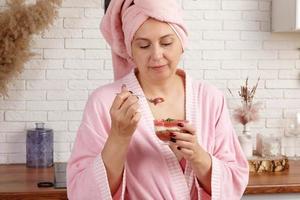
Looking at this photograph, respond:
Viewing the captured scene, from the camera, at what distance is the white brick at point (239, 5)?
9.55 ft

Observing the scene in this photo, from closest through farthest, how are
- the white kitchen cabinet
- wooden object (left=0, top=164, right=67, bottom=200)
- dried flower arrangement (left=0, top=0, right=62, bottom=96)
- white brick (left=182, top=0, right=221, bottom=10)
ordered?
wooden object (left=0, top=164, right=67, bottom=200) < dried flower arrangement (left=0, top=0, right=62, bottom=96) < the white kitchen cabinet < white brick (left=182, top=0, right=221, bottom=10)

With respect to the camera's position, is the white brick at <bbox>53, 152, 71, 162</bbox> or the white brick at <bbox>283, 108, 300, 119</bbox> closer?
the white brick at <bbox>53, 152, 71, 162</bbox>

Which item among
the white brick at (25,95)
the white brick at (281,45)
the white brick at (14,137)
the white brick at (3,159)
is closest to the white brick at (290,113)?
the white brick at (281,45)

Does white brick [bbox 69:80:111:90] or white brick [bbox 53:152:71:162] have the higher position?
white brick [bbox 69:80:111:90]

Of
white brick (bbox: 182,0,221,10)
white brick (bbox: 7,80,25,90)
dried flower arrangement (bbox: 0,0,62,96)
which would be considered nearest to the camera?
dried flower arrangement (bbox: 0,0,62,96)

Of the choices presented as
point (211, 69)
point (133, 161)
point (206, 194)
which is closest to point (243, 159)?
point (206, 194)

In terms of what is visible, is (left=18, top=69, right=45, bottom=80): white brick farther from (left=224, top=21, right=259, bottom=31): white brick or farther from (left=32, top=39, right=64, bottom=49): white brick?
(left=224, top=21, right=259, bottom=31): white brick

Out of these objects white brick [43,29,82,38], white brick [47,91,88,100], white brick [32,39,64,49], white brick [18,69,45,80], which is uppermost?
white brick [43,29,82,38]

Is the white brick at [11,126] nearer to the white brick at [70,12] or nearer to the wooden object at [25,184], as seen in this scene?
the wooden object at [25,184]

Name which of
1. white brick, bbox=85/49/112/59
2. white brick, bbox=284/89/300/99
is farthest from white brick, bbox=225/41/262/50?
white brick, bbox=85/49/112/59

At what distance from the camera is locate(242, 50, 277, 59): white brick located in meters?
2.95

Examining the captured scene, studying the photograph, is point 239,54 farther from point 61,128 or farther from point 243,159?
point 243,159

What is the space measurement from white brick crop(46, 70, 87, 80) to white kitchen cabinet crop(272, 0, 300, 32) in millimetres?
1046

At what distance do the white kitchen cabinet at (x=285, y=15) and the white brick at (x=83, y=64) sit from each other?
948 millimetres
